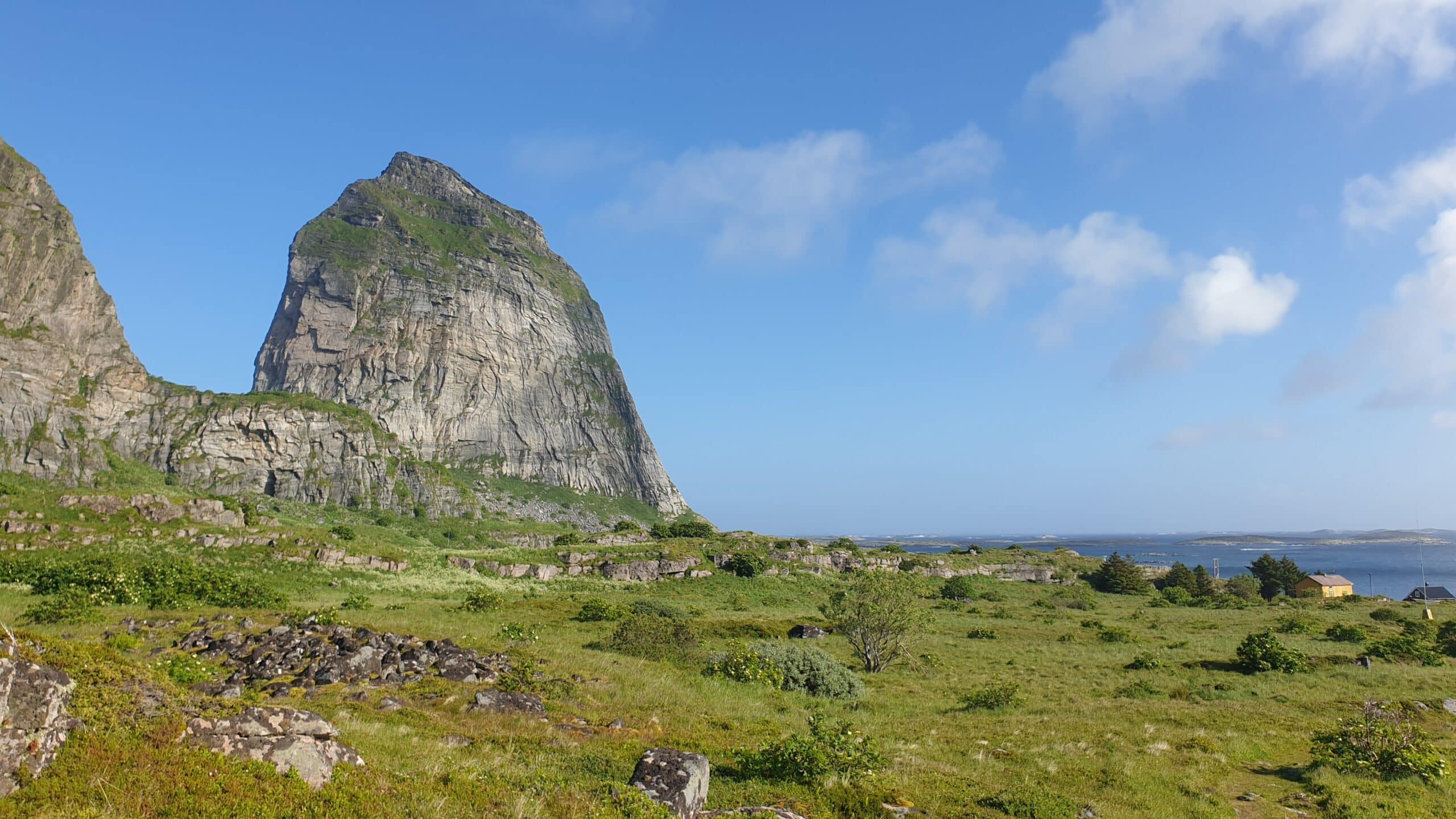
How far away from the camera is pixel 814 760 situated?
10.6m

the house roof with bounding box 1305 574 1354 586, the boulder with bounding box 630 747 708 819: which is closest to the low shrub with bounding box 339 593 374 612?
the boulder with bounding box 630 747 708 819

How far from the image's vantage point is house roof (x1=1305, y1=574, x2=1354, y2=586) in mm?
70375

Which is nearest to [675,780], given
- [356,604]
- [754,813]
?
[754,813]

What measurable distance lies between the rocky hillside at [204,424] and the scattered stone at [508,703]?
97.2 metres

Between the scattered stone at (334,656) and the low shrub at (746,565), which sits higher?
the scattered stone at (334,656)

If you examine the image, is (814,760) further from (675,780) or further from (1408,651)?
(1408,651)

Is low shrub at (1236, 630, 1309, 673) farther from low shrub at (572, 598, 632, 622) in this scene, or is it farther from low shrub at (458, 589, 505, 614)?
low shrub at (458, 589, 505, 614)

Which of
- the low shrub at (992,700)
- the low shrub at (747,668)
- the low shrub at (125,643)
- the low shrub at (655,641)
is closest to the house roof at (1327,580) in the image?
→ the low shrub at (992,700)

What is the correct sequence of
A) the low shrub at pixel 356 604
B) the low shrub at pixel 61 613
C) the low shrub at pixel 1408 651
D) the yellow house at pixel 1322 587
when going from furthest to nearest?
the yellow house at pixel 1322 587, the low shrub at pixel 356 604, the low shrub at pixel 1408 651, the low shrub at pixel 61 613

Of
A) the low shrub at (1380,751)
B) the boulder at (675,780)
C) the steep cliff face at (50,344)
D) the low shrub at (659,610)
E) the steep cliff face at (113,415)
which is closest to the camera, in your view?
the boulder at (675,780)

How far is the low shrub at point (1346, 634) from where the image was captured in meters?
37.2

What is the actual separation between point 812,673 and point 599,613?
55.6 feet

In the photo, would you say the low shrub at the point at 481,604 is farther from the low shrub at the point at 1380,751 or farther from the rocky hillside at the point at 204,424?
the rocky hillside at the point at 204,424

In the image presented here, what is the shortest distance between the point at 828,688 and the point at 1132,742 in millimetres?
8828
